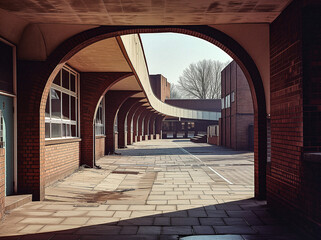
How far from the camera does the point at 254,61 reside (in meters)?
6.38

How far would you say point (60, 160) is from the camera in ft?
28.3

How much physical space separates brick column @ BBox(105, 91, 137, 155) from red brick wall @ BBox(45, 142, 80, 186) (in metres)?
5.63

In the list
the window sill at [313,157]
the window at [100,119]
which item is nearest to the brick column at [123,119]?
the window at [100,119]

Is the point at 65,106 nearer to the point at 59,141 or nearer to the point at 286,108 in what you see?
the point at 59,141

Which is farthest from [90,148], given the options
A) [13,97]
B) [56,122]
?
[13,97]

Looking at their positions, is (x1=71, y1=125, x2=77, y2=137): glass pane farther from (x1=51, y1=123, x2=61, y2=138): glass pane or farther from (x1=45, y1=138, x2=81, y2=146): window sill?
(x1=51, y1=123, x2=61, y2=138): glass pane

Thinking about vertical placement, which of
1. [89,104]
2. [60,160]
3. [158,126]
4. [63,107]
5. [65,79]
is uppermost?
[65,79]

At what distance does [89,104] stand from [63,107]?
197cm

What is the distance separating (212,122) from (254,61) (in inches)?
1593

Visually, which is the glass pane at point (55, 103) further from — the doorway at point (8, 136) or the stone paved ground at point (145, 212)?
the doorway at point (8, 136)

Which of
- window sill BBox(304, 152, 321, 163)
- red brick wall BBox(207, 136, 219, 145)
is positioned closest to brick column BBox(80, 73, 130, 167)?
window sill BBox(304, 152, 321, 163)

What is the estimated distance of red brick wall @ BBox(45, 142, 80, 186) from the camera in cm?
769

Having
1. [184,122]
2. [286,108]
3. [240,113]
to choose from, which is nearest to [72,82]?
[286,108]

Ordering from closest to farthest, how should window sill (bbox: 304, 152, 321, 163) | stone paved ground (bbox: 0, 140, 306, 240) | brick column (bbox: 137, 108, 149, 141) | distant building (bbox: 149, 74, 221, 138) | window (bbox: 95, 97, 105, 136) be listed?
window sill (bbox: 304, 152, 321, 163) → stone paved ground (bbox: 0, 140, 306, 240) → window (bbox: 95, 97, 105, 136) → brick column (bbox: 137, 108, 149, 141) → distant building (bbox: 149, 74, 221, 138)
